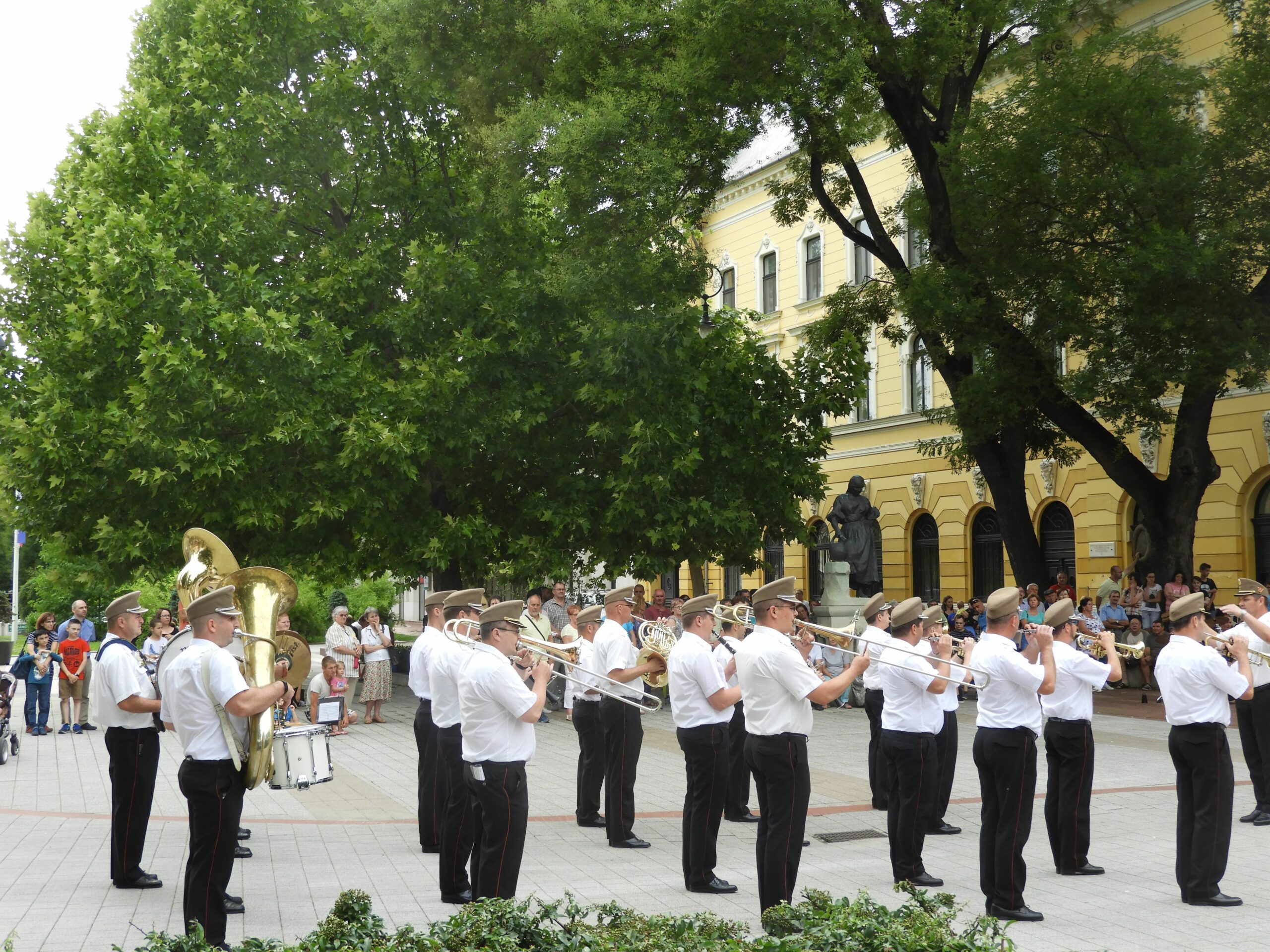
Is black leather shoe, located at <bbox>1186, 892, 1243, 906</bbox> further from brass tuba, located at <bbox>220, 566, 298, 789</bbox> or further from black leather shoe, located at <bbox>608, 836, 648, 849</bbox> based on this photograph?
brass tuba, located at <bbox>220, 566, 298, 789</bbox>

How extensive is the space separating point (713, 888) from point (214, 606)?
3.85 meters

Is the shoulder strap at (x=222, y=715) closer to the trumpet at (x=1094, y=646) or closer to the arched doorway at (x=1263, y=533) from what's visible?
the trumpet at (x=1094, y=646)

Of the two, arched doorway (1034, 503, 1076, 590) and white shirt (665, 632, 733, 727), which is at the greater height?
arched doorway (1034, 503, 1076, 590)

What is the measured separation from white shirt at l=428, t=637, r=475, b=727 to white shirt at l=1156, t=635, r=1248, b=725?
468cm

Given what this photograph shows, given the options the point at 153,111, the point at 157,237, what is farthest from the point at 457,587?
the point at 153,111

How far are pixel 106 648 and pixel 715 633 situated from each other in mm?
6205

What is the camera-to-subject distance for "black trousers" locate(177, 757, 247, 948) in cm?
750

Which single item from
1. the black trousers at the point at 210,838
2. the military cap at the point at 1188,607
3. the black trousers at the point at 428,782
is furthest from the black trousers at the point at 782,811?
the black trousers at the point at 428,782

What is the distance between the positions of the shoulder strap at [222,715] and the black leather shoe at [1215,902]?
5970 millimetres

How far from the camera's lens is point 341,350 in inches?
826

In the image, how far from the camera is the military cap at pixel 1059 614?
917 cm

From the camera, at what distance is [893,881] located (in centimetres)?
944

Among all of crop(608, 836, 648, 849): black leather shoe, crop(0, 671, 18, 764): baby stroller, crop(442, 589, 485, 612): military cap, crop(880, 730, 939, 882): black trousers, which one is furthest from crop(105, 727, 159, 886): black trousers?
crop(0, 671, 18, 764): baby stroller

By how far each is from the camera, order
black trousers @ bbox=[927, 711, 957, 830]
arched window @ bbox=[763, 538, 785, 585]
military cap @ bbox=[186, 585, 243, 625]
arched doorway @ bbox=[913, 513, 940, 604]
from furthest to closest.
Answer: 1. arched window @ bbox=[763, 538, 785, 585]
2. arched doorway @ bbox=[913, 513, 940, 604]
3. black trousers @ bbox=[927, 711, 957, 830]
4. military cap @ bbox=[186, 585, 243, 625]
